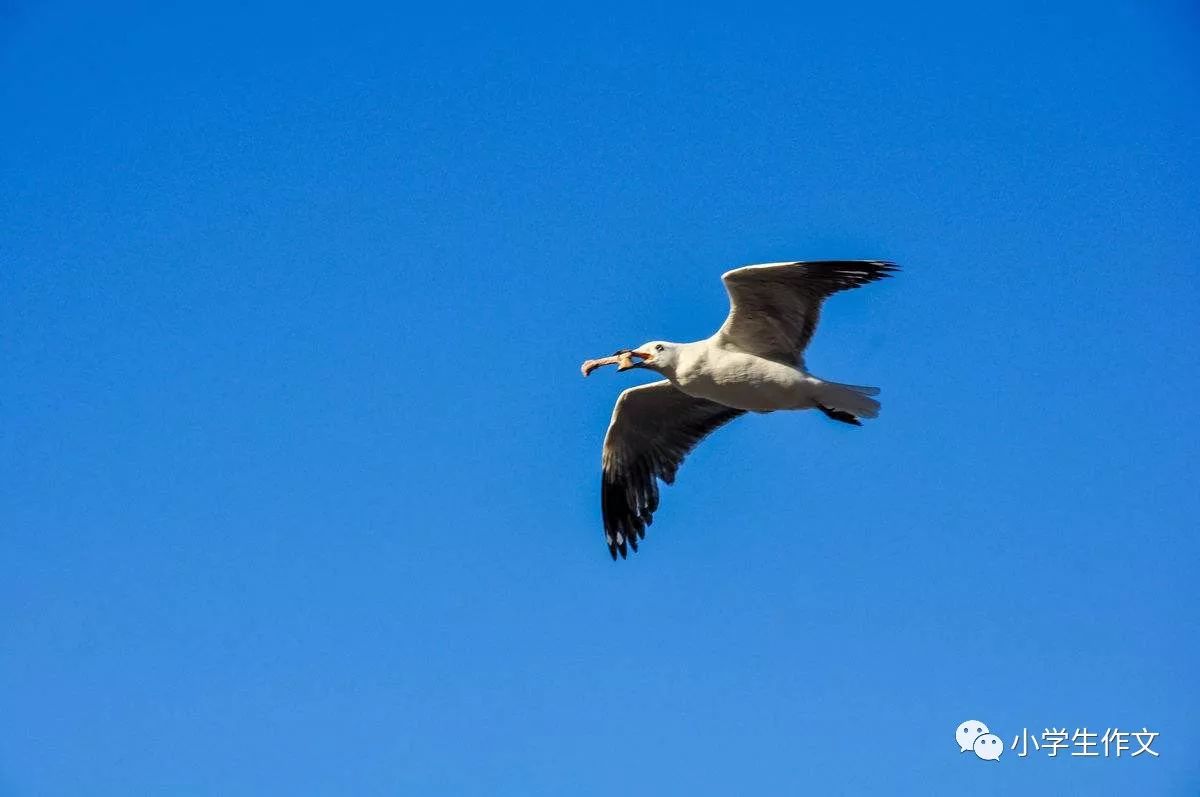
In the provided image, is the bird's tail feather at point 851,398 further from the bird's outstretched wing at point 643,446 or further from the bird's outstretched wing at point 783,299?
the bird's outstretched wing at point 643,446

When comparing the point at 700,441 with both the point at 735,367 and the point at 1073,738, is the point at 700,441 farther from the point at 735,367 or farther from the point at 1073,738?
the point at 1073,738

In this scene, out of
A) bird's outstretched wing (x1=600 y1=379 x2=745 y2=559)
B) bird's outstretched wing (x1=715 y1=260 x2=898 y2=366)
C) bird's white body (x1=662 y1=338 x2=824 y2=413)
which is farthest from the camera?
bird's outstretched wing (x1=600 y1=379 x2=745 y2=559)

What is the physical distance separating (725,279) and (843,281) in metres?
0.92

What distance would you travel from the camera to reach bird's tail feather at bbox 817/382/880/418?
48.6 feet

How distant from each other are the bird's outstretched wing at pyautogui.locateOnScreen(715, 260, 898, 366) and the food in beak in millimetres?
775

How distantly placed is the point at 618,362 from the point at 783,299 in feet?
5.02

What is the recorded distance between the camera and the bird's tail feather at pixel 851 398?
1481 cm

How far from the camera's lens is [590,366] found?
15562 mm

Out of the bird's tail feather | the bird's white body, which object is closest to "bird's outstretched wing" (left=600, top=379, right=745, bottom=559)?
the bird's white body

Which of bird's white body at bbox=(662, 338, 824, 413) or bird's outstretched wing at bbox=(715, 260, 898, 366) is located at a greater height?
bird's outstretched wing at bbox=(715, 260, 898, 366)

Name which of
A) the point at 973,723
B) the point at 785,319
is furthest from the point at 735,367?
the point at 973,723

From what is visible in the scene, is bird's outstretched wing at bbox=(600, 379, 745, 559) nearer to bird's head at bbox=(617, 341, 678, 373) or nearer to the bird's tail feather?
bird's head at bbox=(617, 341, 678, 373)

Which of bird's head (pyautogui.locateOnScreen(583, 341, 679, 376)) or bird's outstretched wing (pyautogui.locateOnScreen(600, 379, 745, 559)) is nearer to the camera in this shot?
bird's head (pyautogui.locateOnScreen(583, 341, 679, 376))

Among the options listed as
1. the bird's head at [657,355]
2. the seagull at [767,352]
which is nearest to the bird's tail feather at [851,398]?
the seagull at [767,352]
